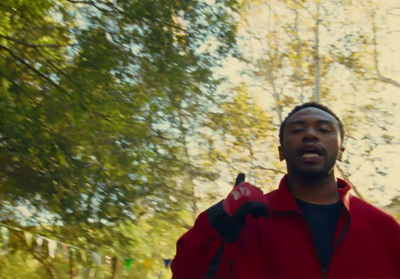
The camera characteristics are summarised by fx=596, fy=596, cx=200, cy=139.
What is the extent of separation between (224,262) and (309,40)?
14.0 metres

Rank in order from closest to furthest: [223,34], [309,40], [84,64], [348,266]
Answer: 1. [348,266]
2. [84,64]
3. [223,34]
4. [309,40]

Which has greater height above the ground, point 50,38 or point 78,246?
point 50,38

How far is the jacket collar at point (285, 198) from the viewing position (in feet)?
7.89

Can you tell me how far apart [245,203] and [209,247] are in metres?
0.24

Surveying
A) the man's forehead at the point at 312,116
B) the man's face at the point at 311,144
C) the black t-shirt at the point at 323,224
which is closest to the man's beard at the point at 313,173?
the man's face at the point at 311,144

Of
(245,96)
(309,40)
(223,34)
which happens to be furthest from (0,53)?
(309,40)

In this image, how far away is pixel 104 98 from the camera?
896cm

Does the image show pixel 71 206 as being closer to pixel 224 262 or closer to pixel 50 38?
pixel 50 38

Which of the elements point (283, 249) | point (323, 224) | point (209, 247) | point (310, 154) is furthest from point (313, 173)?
point (209, 247)

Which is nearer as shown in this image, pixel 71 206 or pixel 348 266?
pixel 348 266

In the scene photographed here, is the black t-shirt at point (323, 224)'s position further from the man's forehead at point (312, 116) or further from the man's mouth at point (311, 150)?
the man's forehead at point (312, 116)

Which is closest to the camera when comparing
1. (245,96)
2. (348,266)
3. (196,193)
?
(348,266)

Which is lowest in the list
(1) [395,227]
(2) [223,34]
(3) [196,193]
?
(3) [196,193]

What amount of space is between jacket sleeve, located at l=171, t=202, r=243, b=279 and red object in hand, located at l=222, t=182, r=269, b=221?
3cm
